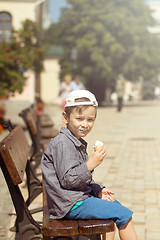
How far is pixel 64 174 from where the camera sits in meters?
3.18

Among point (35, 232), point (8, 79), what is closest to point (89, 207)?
point (35, 232)

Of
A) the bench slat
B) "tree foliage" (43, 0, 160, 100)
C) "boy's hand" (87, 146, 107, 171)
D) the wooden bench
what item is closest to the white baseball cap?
"boy's hand" (87, 146, 107, 171)

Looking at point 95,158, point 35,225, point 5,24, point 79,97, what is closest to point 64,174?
point 95,158

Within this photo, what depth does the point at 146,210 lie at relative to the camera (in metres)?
5.75

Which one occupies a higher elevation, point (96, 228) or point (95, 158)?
point (95, 158)

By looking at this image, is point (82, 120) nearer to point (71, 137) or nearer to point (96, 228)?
point (71, 137)

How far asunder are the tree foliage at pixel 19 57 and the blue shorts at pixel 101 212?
11836 mm

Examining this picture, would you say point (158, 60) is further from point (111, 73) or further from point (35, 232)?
point (35, 232)

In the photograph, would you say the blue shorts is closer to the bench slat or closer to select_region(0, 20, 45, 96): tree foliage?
the bench slat

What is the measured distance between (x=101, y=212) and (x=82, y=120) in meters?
0.61

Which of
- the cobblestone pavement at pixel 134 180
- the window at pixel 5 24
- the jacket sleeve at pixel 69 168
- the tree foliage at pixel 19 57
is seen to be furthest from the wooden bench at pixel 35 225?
the window at pixel 5 24

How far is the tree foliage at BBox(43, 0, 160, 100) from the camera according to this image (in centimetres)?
3894

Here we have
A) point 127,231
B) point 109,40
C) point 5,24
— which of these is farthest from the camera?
point 109,40

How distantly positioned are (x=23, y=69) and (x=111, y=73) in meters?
23.0
